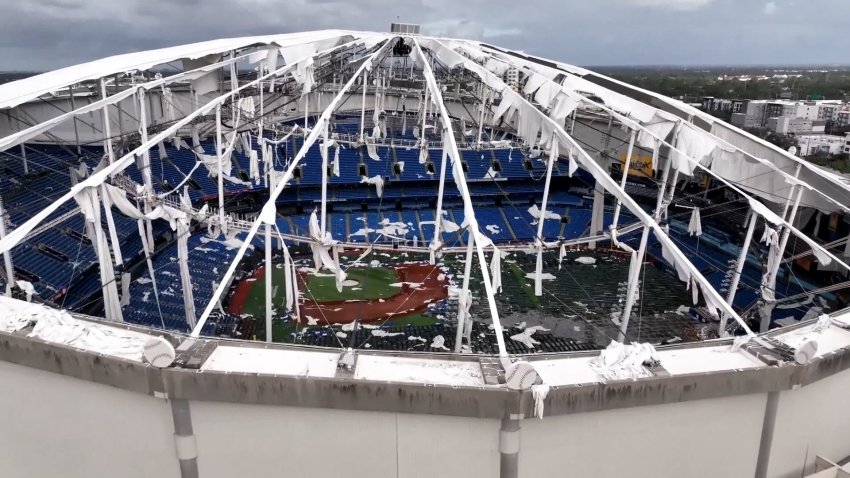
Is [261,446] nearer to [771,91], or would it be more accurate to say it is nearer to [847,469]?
[847,469]

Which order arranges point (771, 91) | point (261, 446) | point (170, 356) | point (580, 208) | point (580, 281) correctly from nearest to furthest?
point (170, 356)
point (261, 446)
point (580, 281)
point (580, 208)
point (771, 91)

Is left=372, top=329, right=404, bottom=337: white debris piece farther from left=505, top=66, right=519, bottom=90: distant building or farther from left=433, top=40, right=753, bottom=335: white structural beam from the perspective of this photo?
left=505, top=66, right=519, bottom=90: distant building

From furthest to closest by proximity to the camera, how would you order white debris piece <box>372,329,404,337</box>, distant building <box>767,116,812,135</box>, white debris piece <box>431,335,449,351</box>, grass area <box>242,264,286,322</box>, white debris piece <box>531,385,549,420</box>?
distant building <box>767,116,812,135</box>
grass area <box>242,264,286,322</box>
white debris piece <box>372,329,404,337</box>
white debris piece <box>431,335,449,351</box>
white debris piece <box>531,385,549,420</box>

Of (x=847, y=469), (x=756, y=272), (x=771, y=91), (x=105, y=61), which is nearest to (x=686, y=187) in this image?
(x=756, y=272)

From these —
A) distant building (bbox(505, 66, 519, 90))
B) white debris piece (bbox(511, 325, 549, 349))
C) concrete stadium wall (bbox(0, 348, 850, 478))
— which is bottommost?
white debris piece (bbox(511, 325, 549, 349))

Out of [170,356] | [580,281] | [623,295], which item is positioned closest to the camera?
[170,356]

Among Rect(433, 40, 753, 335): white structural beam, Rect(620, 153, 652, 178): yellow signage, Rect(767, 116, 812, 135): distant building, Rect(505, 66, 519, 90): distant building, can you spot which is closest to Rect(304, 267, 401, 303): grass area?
Rect(433, 40, 753, 335): white structural beam
